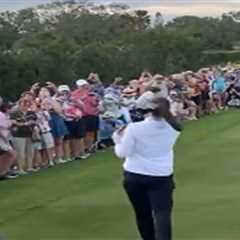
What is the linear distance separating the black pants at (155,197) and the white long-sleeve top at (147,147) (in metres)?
0.07

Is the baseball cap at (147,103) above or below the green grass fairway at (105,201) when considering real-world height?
above

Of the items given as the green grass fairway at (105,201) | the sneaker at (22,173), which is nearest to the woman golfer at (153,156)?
the green grass fairway at (105,201)

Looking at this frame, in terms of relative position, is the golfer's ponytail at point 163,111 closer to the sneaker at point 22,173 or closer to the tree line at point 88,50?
the sneaker at point 22,173

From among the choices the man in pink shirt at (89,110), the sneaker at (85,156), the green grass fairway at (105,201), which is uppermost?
the green grass fairway at (105,201)

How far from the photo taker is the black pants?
28.5 feet

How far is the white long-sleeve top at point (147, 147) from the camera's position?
8672 millimetres

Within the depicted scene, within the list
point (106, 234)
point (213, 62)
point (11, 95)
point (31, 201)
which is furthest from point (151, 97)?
point (213, 62)

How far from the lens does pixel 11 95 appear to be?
28.5m

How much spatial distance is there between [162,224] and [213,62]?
56632 millimetres

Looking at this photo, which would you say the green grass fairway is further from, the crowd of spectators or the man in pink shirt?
the man in pink shirt

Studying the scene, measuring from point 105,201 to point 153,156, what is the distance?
18.1ft

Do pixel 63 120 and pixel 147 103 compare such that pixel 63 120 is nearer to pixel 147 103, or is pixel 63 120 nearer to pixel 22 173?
pixel 22 173

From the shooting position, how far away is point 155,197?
28.6 ft

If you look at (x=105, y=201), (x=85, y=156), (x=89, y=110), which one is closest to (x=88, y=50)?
(x=89, y=110)
